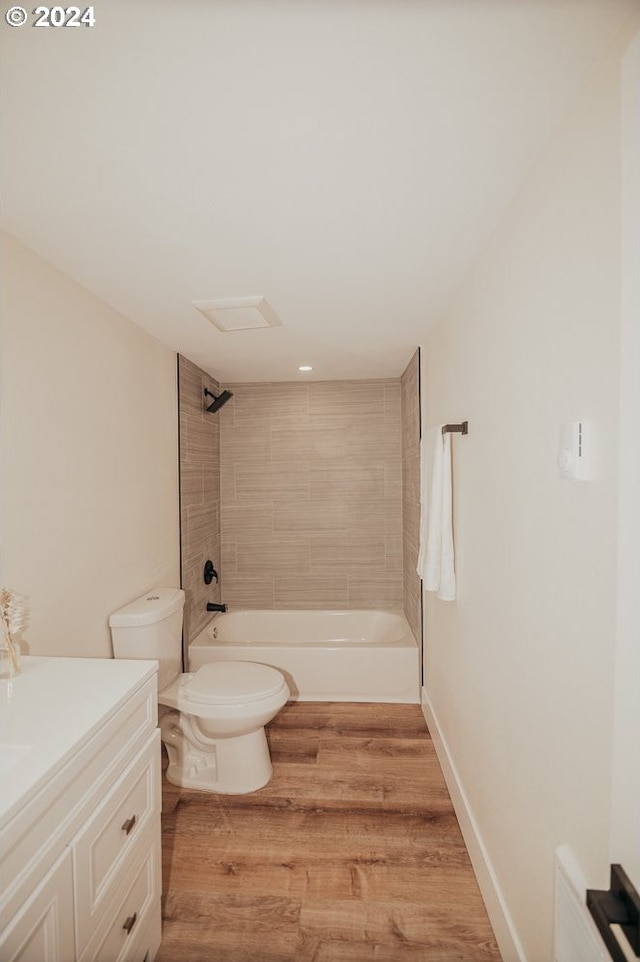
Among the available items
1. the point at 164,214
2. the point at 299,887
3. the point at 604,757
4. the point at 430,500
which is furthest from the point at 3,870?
the point at 430,500

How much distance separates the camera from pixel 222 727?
2.16 metres

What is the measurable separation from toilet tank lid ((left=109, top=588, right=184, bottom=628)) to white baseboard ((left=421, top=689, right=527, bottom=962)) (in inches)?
60.3

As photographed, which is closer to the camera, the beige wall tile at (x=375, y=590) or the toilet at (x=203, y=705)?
the toilet at (x=203, y=705)

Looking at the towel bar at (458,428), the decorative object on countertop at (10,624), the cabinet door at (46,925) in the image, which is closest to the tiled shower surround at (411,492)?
the towel bar at (458,428)

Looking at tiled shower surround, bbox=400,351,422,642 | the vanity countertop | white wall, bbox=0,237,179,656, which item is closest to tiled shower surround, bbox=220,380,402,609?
tiled shower surround, bbox=400,351,422,642

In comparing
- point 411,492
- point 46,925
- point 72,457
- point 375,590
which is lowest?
point 375,590

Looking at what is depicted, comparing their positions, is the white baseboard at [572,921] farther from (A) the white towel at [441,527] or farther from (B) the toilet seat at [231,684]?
(B) the toilet seat at [231,684]

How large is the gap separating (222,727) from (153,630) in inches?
22.0

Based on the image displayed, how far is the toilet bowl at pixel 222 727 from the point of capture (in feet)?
7.02

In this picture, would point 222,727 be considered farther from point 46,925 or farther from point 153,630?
point 46,925

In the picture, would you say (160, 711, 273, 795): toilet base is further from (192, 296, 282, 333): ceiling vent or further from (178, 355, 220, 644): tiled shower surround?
(192, 296, 282, 333): ceiling vent

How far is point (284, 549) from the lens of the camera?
3895 millimetres

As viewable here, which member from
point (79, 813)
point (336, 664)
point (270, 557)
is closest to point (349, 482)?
point (270, 557)

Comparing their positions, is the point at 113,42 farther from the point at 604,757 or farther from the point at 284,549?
the point at 284,549
